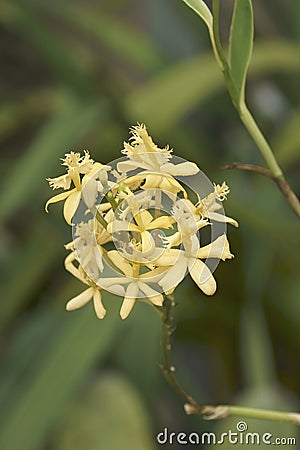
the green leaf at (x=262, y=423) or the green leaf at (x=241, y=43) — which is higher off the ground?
the green leaf at (x=241, y=43)

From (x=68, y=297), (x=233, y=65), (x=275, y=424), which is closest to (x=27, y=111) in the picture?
(x=68, y=297)

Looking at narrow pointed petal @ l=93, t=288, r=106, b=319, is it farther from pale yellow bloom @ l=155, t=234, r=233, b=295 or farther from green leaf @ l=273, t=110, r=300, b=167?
green leaf @ l=273, t=110, r=300, b=167

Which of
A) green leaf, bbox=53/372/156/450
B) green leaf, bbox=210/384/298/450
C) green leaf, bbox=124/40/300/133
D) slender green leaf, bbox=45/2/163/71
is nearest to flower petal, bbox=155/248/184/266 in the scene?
green leaf, bbox=210/384/298/450

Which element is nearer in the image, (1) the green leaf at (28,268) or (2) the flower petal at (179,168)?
(2) the flower petal at (179,168)

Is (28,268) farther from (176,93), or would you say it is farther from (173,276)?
(173,276)

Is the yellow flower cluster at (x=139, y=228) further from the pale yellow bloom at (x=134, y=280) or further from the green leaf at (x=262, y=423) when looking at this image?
the green leaf at (x=262, y=423)

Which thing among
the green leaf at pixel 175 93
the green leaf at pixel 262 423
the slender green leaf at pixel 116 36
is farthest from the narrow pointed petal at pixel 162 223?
the slender green leaf at pixel 116 36
